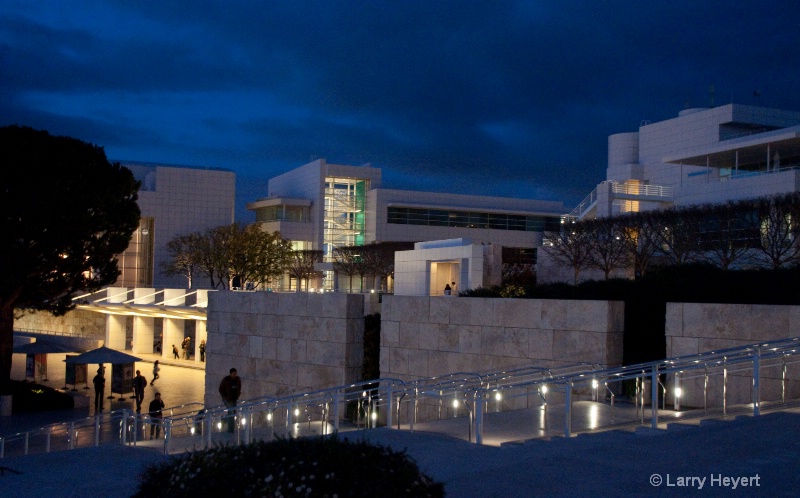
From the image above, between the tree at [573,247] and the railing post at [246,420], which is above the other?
the tree at [573,247]

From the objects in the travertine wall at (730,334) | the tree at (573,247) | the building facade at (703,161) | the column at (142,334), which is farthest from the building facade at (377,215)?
the travertine wall at (730,334)

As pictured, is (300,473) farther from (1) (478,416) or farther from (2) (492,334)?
(2) (492,334)

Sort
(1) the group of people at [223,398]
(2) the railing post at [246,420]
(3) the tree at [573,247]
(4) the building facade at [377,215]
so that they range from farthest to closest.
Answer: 1. (4) the building facade at [377,215]
2. (3) the tree at [573,247]
3. (1) the group of people at [223,398]
4. (2) the railing post at [246,420]

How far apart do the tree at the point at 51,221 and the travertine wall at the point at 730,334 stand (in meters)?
23.1

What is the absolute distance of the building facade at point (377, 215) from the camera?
63.1 metres

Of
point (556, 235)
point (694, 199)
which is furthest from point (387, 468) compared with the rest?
point (694, 199)

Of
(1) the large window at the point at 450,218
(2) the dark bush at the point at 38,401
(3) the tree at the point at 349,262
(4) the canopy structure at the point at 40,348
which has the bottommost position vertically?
(2) the dark bush at the point at 38,401

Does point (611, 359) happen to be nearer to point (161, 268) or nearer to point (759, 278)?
point (759, 278)

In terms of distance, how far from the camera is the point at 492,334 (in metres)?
17.1

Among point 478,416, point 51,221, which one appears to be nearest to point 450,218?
point 51,221

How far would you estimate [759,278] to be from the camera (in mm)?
16375

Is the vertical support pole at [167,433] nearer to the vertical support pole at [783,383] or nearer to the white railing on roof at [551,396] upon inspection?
the white railing on roof at [551,396]

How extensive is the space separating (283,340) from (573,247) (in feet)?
54.2

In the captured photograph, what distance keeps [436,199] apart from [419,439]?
5408cm
